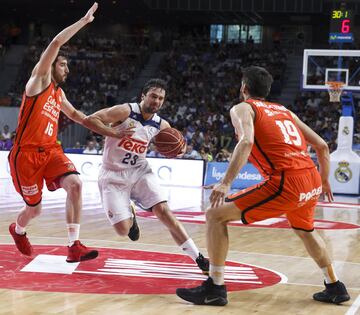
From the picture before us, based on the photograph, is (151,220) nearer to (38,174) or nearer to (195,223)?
(195,223)

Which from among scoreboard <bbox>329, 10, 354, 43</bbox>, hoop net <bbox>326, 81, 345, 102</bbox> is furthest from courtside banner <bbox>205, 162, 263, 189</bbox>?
scoreboard <bbox>329, 10, 354, 43</bbox>

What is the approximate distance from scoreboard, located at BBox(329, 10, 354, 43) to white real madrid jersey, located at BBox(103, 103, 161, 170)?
514 inches

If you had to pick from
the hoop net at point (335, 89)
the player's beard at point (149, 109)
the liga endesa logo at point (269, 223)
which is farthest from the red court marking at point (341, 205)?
the player's beard at point (149, 109)

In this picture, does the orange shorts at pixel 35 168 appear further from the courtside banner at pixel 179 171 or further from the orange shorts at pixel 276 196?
the courtside banner at pixel 179 171

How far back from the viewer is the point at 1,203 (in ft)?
42.7

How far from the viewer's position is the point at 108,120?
661cm

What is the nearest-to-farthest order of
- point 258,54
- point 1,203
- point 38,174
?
point 38,174 < point 1,203 < point 258,54

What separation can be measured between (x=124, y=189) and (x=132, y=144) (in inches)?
17.0

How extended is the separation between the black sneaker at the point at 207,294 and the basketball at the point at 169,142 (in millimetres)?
1795

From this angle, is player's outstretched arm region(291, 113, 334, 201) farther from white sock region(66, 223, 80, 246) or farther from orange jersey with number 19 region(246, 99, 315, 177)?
white sock region(66, 223, 80, 246)

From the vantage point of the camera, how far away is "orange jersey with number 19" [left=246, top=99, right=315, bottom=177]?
536 centimetres

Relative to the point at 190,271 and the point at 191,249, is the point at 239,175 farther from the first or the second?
the point at 191,249

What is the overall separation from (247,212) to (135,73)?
25.6 meters

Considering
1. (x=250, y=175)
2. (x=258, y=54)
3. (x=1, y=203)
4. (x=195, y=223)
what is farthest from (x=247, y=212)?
(x=258, y=54)
